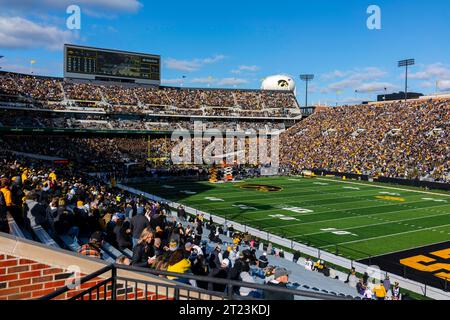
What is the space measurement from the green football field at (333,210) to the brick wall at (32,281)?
1428 cm

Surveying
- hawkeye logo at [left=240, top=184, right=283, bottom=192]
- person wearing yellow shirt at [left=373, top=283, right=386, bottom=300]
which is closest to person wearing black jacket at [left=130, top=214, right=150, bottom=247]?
person wearing yellow shirt at [left=373, top=283, right=386, bottom=300]

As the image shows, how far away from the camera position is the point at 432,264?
1584 cm

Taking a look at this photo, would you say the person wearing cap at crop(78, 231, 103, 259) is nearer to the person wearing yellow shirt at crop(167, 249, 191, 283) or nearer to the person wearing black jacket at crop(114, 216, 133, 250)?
the person wearing black jacket at crop(114, 216, 133, 250)

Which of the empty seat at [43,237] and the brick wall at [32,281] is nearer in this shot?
the brick wall at [32,281]

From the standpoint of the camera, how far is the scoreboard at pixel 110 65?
180 feet

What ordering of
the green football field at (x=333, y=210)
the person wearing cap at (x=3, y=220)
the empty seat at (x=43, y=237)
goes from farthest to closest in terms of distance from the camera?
the green football field at (x=333, y=210), the empty seat at (x=43, y=237), the person wearing cap at (x=3, y=220)

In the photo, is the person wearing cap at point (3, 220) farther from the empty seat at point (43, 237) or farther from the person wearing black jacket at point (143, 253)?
the person wearing black jacket at point (143, 253)

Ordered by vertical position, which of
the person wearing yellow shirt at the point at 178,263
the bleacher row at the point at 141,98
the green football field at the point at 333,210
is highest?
the bleacher row at the point at 141,98

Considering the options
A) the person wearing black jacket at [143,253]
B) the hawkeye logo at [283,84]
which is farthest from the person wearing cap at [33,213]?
the hawkeye logo at [283,84]

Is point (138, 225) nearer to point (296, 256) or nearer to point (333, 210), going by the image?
point (296, 256)

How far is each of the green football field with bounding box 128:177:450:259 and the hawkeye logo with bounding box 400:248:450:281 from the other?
51.8 inches

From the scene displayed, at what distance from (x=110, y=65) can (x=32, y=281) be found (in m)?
57.8

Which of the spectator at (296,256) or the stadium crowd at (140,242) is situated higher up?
the stadium crowd at (140,242)

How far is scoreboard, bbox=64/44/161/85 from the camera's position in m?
54.8
